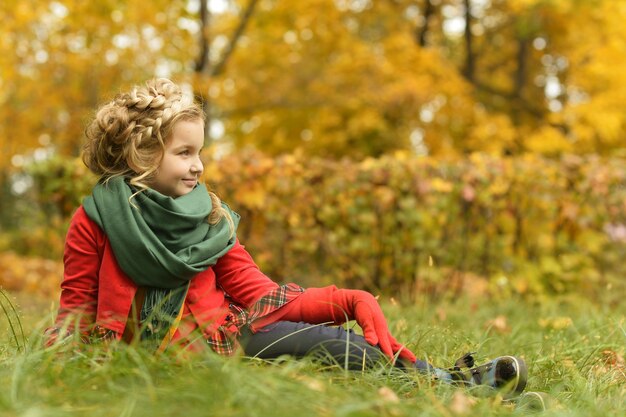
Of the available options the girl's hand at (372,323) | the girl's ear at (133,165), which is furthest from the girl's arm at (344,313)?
the girl's ear at (133,165)

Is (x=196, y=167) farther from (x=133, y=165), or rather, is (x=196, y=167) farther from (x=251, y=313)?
(x=251, y=313)

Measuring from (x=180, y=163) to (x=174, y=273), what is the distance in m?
0.39

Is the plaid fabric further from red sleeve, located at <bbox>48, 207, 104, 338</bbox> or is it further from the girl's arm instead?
red sleeve, located at <bbox>48, 207, 104, 338</bbox>

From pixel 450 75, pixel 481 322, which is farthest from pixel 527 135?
pixel 481 322

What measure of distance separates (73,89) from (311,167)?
18.8 ft

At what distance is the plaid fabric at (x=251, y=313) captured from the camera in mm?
2539

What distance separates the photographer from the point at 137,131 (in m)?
2.56

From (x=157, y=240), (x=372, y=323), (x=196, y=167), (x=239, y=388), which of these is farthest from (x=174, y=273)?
(x=239, y=388)

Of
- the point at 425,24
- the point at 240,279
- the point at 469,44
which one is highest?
the point at 425,24

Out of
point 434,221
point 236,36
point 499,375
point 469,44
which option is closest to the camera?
point 499,375

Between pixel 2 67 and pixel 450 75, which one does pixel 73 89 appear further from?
pixel 450 75

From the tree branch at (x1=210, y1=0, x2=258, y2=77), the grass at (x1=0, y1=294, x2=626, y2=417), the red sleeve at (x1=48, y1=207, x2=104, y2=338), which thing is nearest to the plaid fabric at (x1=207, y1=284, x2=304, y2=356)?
the grass at (x1=0, y1=294, x2=626, y2=417)

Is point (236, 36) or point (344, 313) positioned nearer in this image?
point (344, 313)

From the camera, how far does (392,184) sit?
552 centimetres
